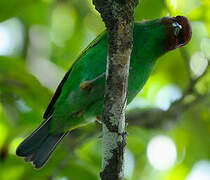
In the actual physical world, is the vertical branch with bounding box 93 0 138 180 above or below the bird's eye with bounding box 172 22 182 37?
below

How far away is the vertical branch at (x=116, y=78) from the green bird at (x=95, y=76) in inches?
38.9

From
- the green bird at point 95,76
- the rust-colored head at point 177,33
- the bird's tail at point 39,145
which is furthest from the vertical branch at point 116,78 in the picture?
the bird's tail at point 39,145

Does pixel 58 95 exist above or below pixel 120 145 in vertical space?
above

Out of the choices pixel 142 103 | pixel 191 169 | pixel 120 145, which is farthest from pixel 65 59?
pixel 120 145

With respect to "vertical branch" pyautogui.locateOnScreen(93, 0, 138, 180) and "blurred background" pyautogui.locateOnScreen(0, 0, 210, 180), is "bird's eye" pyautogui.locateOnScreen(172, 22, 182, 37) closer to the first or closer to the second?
"blurred background" pyautogui.locateOnScreen(0, 0, 210, 180)

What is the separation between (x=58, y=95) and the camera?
447 centimetres

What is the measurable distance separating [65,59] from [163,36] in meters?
2.84

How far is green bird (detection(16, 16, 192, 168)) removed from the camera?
406cm

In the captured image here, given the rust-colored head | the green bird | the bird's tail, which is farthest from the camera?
the bird's tail

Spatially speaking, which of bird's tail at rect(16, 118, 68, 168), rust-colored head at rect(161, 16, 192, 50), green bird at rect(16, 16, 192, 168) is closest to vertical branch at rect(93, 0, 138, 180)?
green bird at rect(16, 16, 192, 168)

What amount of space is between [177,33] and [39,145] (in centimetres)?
159

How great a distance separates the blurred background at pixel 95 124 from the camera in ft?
14.4

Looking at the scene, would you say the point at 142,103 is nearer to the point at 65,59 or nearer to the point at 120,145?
the point at 65,59

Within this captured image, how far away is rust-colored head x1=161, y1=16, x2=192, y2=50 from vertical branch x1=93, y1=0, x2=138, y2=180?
54.3 inches
